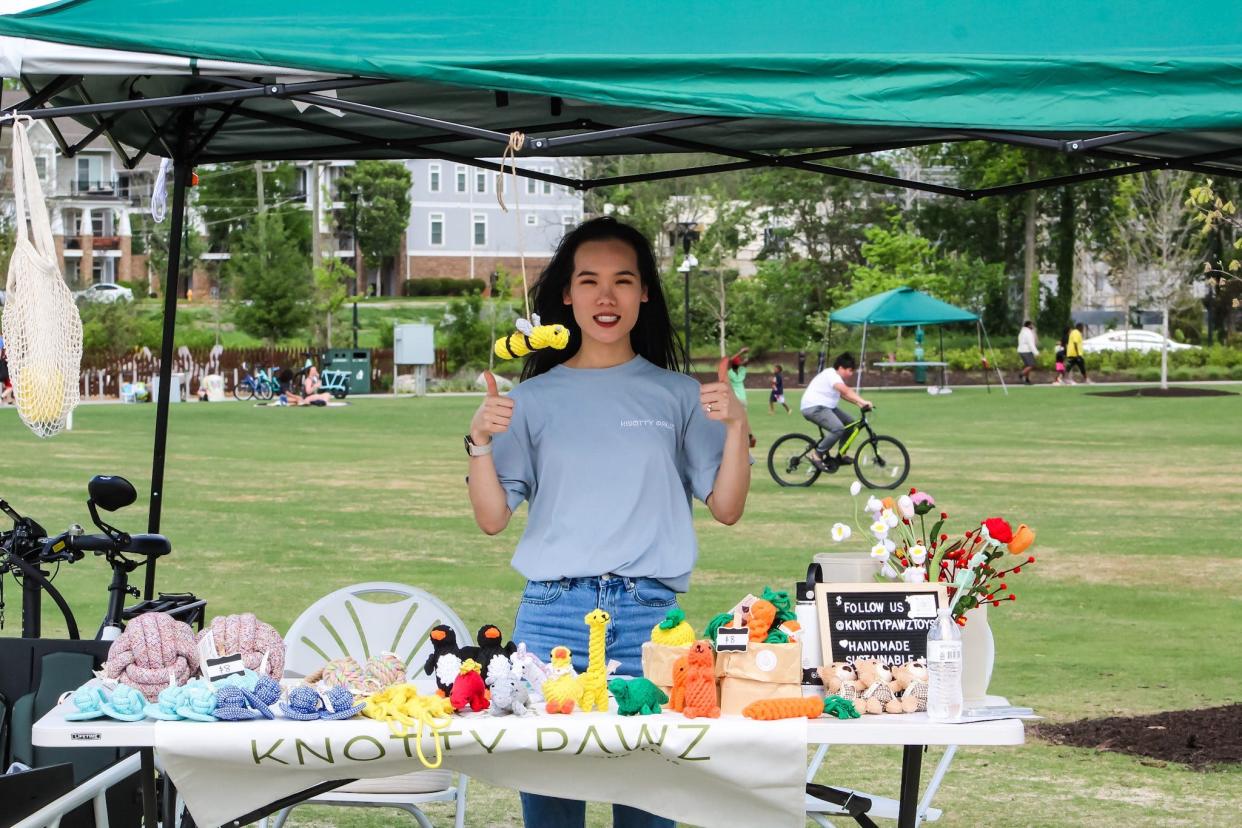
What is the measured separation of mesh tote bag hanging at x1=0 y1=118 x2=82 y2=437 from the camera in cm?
371

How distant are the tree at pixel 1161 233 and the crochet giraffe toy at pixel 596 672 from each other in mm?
37946

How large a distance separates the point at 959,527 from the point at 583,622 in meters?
9.81

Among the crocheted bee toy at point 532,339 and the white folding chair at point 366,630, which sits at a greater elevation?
the crocheted bee toy at point 532,339

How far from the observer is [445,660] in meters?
3.23

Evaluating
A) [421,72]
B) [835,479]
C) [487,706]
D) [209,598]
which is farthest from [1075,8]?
[835,479]

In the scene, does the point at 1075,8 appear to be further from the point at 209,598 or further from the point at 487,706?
the point at 209,598

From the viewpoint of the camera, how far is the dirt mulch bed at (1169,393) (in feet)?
108

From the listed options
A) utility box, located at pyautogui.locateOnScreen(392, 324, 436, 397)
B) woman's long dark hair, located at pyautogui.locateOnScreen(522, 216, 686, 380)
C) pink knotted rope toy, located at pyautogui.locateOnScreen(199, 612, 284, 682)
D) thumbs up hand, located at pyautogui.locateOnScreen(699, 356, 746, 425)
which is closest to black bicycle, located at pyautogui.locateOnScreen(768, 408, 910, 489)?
woman's long dark hair, located at pyautogui.locateOnScreen(522, 216, 686, 380)

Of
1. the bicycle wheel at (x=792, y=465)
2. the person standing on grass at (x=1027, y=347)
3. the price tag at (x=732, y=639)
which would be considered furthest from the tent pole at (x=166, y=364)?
the person standing on grass at (x=1027, y=347)

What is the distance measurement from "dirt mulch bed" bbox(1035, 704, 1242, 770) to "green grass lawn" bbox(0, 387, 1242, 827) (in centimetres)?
17

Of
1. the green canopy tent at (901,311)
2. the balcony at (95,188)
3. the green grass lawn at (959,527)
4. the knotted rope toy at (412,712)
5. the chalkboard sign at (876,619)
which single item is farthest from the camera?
the balcony at (95,188)

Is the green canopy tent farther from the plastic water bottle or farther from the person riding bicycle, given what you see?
the plastic water bottle

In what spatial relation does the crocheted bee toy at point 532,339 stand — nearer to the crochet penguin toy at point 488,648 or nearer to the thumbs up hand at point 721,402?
the thumbs up hand at point 721,402

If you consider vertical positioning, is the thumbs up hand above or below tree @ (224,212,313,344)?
below
